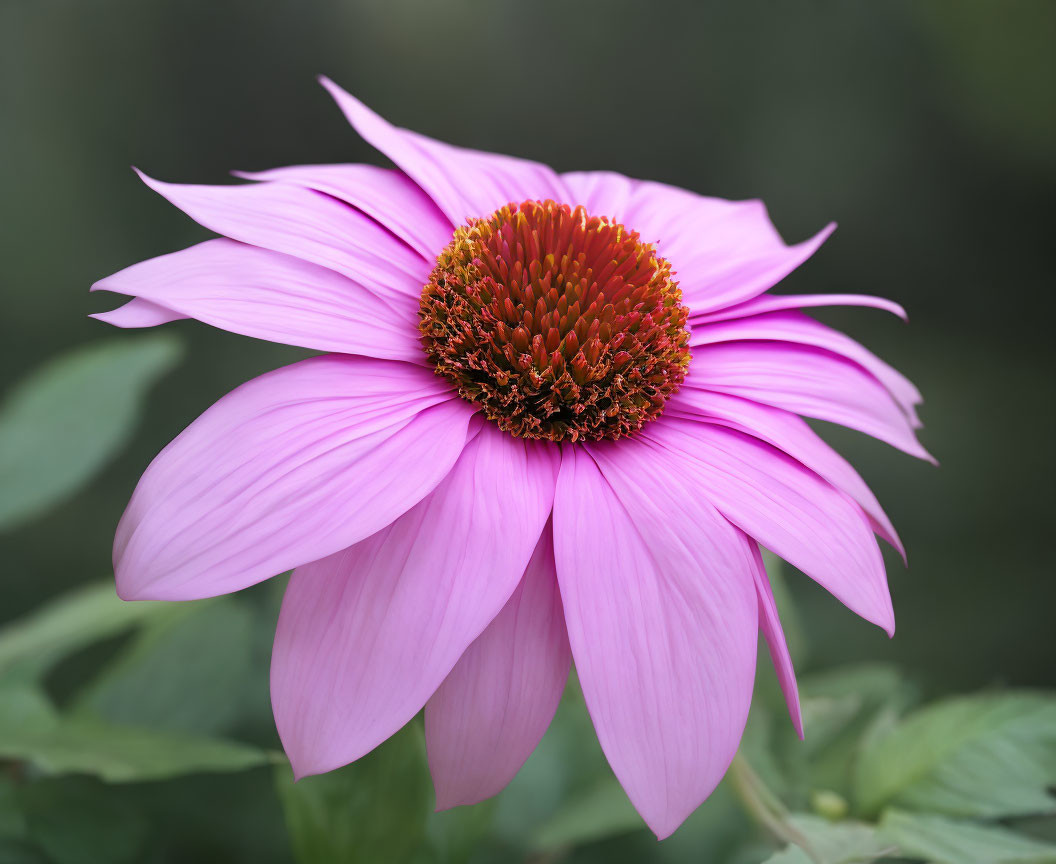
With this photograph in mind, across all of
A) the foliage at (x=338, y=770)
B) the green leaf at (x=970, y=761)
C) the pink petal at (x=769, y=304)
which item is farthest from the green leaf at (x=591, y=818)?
the pink petal at (x=769, y=304)

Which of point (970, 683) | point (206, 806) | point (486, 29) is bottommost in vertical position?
point (970, 683)

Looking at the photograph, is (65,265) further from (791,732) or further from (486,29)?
(791,732)

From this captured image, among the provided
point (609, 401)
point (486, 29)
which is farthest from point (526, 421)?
point (486, 29)

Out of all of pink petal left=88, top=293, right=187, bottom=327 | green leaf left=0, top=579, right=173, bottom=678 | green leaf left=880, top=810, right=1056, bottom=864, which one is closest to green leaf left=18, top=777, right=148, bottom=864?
green leaf left=0, top=579, right=173, bottom=678

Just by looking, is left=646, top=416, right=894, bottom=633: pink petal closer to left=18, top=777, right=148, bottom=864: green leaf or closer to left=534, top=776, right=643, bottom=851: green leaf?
left=534, top=776, right=643, bottom=851: green leaf

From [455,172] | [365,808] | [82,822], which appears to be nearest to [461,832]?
[365,808]

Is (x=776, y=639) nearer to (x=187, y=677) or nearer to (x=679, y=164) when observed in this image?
(x=187, y=677)

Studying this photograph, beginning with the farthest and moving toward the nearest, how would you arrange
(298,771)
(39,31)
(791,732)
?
1. (39,31)
2. (791,732)
3. (298,771)
